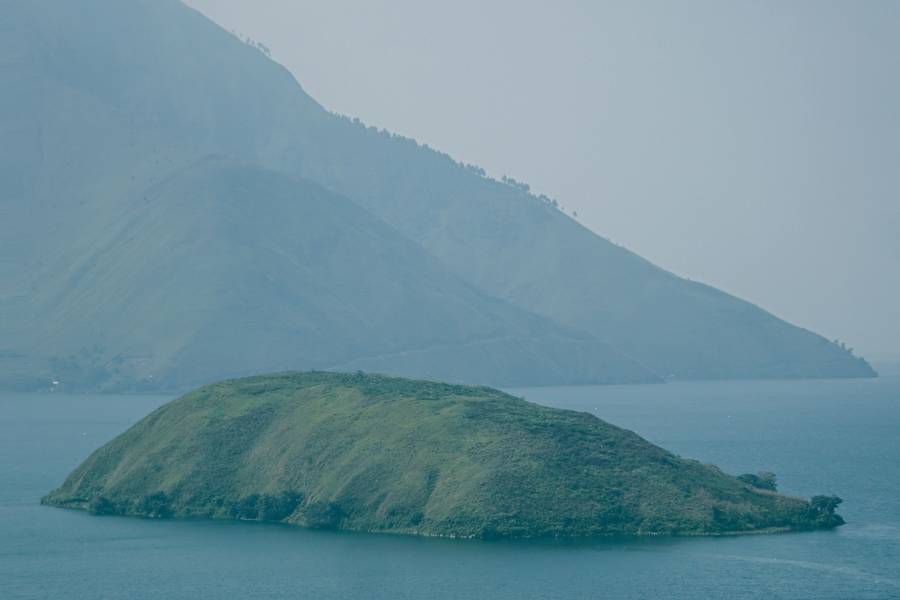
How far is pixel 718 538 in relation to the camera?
12638cm

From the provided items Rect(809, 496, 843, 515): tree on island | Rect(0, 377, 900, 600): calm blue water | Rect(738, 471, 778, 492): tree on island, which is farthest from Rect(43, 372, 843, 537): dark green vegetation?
Rect(0, 377, 900, 600): calm blue water

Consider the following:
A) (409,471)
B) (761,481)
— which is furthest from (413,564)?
(761,481)

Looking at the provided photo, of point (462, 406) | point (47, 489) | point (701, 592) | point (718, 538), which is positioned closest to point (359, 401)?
point (462, 406)

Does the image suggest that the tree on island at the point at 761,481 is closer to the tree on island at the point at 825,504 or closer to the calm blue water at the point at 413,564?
the calm blue water at the point at 413,564

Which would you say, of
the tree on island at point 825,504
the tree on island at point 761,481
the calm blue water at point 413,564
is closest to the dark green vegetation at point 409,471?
the tree on island at point 825,504

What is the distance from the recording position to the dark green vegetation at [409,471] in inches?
5128

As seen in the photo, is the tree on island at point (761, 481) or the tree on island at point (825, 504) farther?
the tree on island at point (761, 481)

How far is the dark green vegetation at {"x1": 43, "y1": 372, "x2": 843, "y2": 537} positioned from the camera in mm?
130250

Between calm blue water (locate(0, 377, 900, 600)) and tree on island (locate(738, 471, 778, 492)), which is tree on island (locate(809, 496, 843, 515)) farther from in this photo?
tree on island (locate(738, 471, 778, 492))

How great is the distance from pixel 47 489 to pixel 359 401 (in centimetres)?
3817

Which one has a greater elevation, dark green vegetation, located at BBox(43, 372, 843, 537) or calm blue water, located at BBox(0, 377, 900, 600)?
dark green vegetation, located at BBox(43, 372, 843, 537)

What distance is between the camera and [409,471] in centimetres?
13850

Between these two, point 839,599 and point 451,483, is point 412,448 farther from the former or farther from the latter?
point 839,599

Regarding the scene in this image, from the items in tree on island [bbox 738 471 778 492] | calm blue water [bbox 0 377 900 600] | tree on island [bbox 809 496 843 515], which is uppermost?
tree on island [bbox 738 471 778 492]
